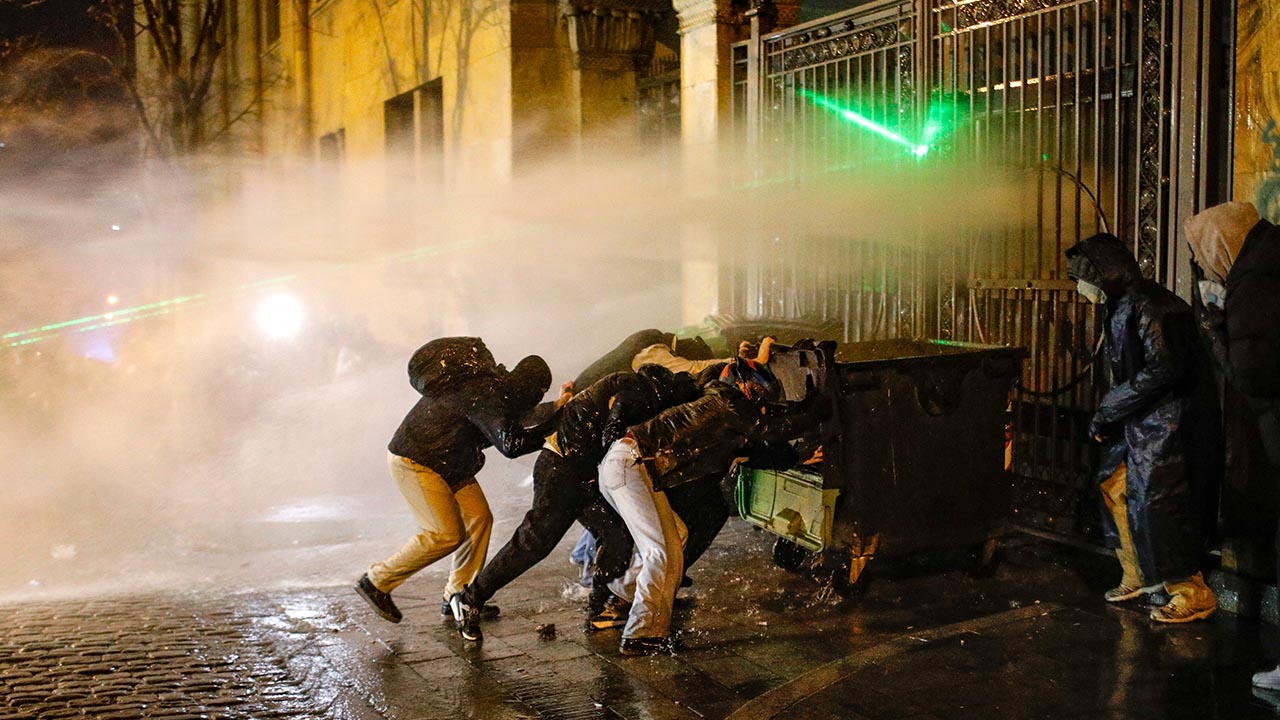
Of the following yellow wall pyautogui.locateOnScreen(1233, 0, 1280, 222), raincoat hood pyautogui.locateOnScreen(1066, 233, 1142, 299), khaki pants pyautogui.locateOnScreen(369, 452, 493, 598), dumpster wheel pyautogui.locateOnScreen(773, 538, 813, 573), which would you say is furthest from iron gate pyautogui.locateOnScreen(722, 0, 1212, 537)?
khaki pants pyautogui.locateOnScreen(369, 452, 493, 598)

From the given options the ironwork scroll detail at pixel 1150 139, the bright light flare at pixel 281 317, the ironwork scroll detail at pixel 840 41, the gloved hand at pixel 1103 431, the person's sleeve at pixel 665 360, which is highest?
the ironwork scroll detail at pixel 840 41

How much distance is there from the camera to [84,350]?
24.7 m

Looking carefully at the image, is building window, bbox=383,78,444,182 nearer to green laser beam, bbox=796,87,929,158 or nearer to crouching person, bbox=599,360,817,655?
green laser beam, bbox=796,87,929,158

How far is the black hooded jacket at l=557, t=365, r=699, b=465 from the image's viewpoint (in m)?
6.09

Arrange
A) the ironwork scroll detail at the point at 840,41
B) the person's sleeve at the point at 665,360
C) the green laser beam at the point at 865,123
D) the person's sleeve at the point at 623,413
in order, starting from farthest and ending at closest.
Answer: the ironwork scroll detail at the point at 840,41 < the green laser beam at the point at 865,123 < the person's sleeve at the point at 665,360 < the person's sleeve at the point at 623,413

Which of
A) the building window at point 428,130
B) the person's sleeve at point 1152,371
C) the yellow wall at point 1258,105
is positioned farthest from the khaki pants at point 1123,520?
the building window at point 428,130

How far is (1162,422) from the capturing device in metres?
5.97

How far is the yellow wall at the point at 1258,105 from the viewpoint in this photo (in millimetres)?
5984

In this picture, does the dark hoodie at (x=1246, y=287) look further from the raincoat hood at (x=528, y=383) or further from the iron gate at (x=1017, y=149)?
the raincoat hood at (x=528, y=383)

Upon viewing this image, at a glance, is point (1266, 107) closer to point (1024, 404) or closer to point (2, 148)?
point (1024, 404)

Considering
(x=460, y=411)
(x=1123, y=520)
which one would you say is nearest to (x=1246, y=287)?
(x=1123, y=520)

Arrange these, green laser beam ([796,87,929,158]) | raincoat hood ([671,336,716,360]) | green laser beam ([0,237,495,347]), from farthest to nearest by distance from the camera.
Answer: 1. green laser beam ([0,237,495,347])
2. green laser beam ([796,87,929,158])
3. raincoat hood ([671,336,716,360])

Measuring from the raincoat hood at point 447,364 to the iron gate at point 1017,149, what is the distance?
10.6 ft

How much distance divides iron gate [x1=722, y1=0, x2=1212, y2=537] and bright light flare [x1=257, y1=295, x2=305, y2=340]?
30.4ft
